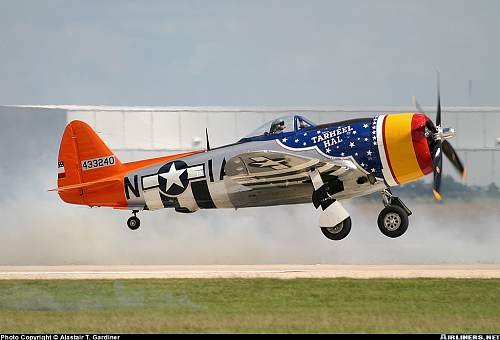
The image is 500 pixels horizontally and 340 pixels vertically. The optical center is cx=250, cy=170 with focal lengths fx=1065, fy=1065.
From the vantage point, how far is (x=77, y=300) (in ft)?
70.7

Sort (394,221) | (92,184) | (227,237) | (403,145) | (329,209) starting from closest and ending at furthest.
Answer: (403,145), (329,209), (394,221), (92,184), (227,237)

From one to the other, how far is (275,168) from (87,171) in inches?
231

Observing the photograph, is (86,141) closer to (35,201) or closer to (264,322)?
(35,201)

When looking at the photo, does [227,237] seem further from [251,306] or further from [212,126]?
[251,306]

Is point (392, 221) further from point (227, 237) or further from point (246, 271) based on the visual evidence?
point (227, 237)

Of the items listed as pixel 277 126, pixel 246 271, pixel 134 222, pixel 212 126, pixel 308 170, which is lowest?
pixel 246 271

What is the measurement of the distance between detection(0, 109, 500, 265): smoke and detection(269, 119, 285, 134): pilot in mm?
5806

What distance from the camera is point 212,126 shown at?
41.3 metres

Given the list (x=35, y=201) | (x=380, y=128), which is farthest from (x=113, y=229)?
(x=380, y=128)

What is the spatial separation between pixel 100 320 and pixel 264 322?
296 cm

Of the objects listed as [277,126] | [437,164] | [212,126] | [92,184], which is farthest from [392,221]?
[212,126]

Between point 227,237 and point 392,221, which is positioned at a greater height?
point 392,221

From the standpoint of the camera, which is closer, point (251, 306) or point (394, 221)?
point (251, 306)

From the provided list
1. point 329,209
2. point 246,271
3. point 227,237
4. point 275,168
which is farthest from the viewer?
point 227,237
